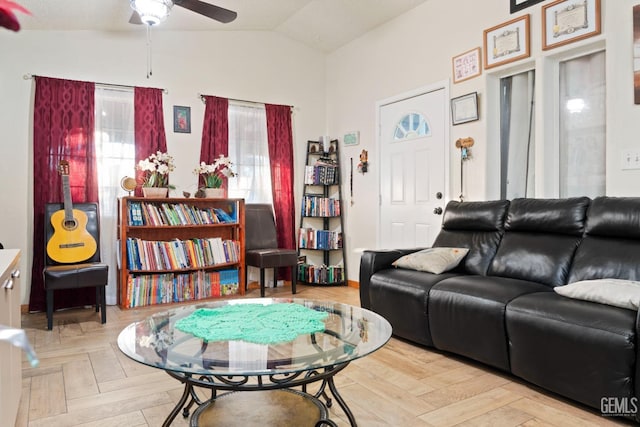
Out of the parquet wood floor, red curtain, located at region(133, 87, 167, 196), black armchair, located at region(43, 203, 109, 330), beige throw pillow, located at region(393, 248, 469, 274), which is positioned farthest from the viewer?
red curtain, located at region(133, 87, 167, 196)

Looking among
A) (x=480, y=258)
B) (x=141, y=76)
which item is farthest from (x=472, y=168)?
(x=141, y=76)

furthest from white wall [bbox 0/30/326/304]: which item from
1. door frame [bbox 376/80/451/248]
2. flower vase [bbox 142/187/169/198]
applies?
door frame [bbox 376/80/451/248]

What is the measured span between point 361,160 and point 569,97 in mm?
2243

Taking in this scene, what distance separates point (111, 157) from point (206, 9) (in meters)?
1.88

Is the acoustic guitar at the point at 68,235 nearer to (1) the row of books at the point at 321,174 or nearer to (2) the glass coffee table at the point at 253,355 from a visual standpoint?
(2) the glass coffee table at the point at 253,355

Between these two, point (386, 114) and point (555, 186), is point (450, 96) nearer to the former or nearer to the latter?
point (386, 114)

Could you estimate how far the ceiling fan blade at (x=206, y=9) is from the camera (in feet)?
9.82

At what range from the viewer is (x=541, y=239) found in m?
2.82

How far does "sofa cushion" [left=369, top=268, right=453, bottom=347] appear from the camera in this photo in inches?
111

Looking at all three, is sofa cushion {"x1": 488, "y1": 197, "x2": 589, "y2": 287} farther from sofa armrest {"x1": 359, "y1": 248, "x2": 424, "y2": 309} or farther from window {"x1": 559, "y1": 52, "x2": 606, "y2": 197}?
sofa armrest {"x1": 359, "y1": 248, "x2": 424, "y2": 309}

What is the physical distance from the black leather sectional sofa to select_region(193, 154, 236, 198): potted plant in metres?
1.96

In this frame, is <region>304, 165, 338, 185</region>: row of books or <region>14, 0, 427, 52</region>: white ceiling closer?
<region>14, 0, 427, 52</region>: white ceiling

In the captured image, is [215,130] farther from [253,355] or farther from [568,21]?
[253,355]

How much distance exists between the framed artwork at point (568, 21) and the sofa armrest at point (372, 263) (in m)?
1.88
